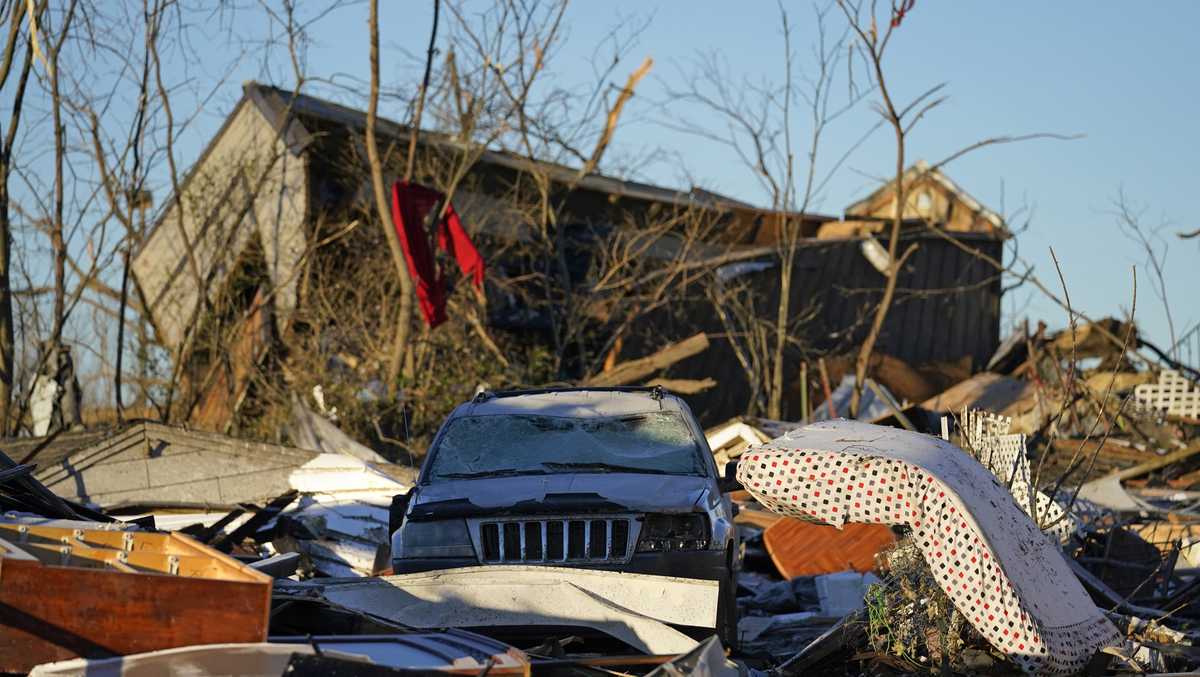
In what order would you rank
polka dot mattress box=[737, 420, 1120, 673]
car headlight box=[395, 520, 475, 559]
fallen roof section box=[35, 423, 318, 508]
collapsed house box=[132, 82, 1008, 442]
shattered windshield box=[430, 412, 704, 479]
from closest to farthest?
polka dot mattress box=[737, 420, 1120, 673], car headlight box=[395, 520, 475, 559], shattered windshield box=[430, 412, 704, 479], fallen roof section box=[35, 423, 318, 508], collapsed house box=[132, 82, 1008, 442]

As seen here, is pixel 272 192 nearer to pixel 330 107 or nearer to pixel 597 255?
pixel 330 107

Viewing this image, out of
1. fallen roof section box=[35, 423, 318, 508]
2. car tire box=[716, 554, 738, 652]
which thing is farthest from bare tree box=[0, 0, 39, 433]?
car tire box=[716, 554, 738, 652]

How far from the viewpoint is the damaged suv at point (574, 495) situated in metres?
7.46

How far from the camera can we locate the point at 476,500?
7.72 m

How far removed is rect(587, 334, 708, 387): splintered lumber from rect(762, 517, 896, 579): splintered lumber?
17.0 feet

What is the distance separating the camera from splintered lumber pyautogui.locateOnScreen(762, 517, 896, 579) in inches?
444

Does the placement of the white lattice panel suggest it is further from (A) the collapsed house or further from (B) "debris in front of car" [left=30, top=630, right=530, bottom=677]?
(B) "debris in front of car" [left=30, top=630, right=530, bottom=677]

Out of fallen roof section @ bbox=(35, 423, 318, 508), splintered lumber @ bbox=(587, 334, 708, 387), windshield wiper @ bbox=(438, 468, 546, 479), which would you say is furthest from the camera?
splintered lumber @ bbox=(587, 334, 708, 387)

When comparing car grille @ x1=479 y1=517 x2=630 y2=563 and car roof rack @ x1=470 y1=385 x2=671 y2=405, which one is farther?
car roof rack @ x1=470 y1=385 x2=671 y2=405

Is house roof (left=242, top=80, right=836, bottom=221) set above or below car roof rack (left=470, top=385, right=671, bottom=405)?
above

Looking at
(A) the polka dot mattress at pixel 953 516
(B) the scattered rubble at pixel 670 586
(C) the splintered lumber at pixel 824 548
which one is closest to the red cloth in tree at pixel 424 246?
(B) the scattered rubble at pixel 670 586

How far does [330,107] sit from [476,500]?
50.4 ft

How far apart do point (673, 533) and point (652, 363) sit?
382 inches

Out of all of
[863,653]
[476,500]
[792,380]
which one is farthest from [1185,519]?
[792,380]
